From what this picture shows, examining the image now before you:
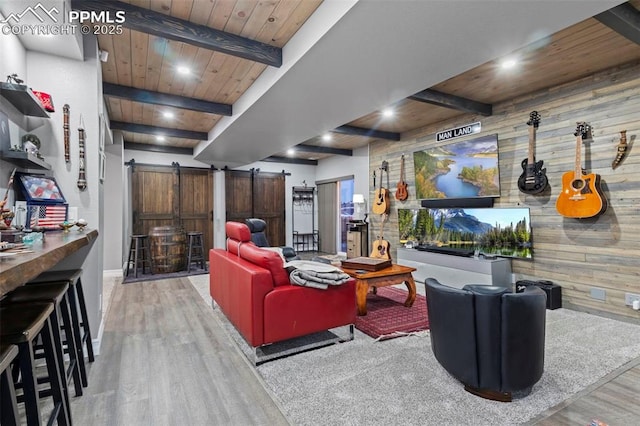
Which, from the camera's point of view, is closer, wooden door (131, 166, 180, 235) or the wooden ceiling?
the wooden ceiling

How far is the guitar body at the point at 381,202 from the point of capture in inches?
245

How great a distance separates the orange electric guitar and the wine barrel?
582cm

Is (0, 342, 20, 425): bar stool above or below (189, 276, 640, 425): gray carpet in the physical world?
above

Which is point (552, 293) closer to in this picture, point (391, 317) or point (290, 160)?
point (391, 317)

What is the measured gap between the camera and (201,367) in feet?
7.92

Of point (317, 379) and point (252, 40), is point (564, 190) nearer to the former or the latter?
point (317, 379)

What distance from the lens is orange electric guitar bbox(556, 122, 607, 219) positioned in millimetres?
3365

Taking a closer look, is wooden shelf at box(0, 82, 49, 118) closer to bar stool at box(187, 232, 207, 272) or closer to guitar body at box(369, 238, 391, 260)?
bar stool at box(187, 232, 207, 272)

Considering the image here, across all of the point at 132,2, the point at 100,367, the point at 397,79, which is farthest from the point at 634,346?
the point at 132,2

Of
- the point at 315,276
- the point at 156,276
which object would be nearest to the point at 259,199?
the point at 156,276

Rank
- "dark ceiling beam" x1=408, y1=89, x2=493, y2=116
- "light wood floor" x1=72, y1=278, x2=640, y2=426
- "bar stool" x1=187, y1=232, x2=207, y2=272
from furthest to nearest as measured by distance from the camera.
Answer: "bar stool" x1=187, y1=232, x2=207, y2=272 → "dark ceiling beam" x1=408, y1=89, x2=493, y2=116 → "light wood floor" x1=72, y1=278, x2=640, y2=426

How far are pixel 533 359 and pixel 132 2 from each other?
11.4ft

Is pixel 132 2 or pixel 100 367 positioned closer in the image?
pixel 132 2

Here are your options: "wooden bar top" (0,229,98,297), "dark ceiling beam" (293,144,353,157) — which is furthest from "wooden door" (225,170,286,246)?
"wooden bar top" (0,229,98,297)
